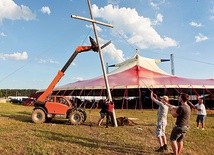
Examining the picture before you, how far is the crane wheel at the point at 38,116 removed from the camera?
18.8m

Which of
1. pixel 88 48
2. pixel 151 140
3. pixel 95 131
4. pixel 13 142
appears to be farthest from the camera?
pixel 88 48

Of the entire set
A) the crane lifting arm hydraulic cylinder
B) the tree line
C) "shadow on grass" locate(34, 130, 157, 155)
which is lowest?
"shadow on grass" locate(34, 130, 157, 155)

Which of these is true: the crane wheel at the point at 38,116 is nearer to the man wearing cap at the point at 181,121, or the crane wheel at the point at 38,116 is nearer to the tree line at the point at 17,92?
the man wearing cap at the point at 181,121

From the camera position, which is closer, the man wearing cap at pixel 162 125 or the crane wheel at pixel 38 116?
the man wearing cap at pixel 162 125

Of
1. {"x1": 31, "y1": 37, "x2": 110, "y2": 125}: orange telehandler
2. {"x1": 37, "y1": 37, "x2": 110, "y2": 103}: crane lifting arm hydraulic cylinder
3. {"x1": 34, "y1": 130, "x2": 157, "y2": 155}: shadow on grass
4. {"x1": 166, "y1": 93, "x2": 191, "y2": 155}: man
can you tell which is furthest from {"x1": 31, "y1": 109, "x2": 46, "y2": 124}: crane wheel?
{"x1": 166, "y1": 93, "x2": 191, "y2": 155}: man

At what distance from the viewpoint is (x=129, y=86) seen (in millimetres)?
30859

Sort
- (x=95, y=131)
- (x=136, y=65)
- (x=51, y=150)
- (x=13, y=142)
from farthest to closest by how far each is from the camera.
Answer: (x=136, y=65), (x=95, y=131), (x=13, y=142), (x=51, y=150)

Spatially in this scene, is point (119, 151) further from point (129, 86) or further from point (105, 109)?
point (129, 86)

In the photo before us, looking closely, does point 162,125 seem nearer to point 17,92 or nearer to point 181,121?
point 181,121

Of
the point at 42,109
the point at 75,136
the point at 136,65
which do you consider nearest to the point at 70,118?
the point at 42,109

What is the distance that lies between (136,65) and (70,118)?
18.8 metres

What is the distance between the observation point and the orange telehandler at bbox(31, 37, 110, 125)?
1853cm

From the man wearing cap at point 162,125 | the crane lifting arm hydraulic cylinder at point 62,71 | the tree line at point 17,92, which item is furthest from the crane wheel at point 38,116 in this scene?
the tree line at point 17,92

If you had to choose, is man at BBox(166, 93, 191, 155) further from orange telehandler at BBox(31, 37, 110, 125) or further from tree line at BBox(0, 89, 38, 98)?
tree line at BBox(0, 89, 38, 98)
